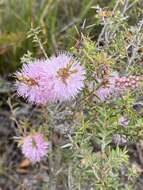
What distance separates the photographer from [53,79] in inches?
45.1

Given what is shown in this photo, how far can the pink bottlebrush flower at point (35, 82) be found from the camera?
1176mm

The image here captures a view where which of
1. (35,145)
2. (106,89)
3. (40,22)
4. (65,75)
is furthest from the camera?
(40,22)

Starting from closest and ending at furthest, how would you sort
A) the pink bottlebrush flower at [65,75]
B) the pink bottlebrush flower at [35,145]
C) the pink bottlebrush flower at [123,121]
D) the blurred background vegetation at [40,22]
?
the pink bottlebrush flower at [65,75] < the pink bottlebrush flower at [123,121] < the pink bottlebrush flower at [35,145] < the blurred background vegetation at [40,22]

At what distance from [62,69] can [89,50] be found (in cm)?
16

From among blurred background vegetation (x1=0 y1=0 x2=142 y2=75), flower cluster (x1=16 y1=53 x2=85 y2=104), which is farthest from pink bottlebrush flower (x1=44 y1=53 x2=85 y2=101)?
blurred background vegetation (x1=0 y1=0 x2=142 y2=75)

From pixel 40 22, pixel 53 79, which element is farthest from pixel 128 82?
pixel 40 22

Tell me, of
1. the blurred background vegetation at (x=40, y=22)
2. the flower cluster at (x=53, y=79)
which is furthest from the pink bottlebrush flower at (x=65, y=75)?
the blurred background vegetation at (x=40, y=22)

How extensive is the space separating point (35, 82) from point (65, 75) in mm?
90

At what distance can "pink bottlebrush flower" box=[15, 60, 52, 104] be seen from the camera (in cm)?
118

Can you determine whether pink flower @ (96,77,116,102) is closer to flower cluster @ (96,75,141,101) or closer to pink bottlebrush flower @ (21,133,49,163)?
flower cluster @ (96,75,141,101)

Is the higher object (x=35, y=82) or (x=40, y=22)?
(x=40, y=22)

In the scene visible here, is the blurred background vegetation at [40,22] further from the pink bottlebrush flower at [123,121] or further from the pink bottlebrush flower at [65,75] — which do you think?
the pink bottlebrush flower at [65,75]

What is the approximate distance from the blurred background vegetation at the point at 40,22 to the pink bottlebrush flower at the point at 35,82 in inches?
33.3

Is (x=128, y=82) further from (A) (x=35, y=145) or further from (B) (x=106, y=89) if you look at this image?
(A) (x=35, y=145)
